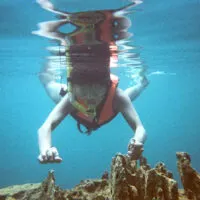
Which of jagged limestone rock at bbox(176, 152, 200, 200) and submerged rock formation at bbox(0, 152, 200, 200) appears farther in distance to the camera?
jagged limestone rock at bbox(176, 152, 200, 200)

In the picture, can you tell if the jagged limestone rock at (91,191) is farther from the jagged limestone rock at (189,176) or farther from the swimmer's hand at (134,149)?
the jagged limestone rock at (189,176)

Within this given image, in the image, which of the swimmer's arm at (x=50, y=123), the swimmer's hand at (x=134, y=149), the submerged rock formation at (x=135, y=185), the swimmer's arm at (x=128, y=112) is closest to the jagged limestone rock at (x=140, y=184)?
the submerged rock formation at (x=135, y=185)

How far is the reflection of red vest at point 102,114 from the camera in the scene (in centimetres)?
1101

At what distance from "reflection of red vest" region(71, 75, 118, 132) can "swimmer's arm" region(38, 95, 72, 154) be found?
0.61 meters

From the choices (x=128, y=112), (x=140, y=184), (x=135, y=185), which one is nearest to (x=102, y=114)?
(x=128, y=112)

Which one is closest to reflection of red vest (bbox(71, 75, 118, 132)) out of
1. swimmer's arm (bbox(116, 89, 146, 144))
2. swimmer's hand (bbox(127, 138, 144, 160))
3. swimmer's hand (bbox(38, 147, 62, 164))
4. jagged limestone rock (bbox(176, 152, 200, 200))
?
swimmer's arm (bbox(116, 89, 146, 144))

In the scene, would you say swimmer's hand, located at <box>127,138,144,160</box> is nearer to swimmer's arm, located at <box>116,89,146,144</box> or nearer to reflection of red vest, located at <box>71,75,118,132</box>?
swimmer's arm, located at <box>116,89,146,144</box>

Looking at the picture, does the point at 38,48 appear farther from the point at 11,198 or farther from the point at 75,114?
the point at 11,198

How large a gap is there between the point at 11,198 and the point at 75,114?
4.13 meters

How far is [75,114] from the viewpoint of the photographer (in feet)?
38.0

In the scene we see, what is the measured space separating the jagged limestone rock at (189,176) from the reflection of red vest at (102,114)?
5.45 m

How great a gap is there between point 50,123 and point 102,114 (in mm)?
2122

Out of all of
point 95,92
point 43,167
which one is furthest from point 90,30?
point 43,167

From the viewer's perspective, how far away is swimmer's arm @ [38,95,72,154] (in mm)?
8469
